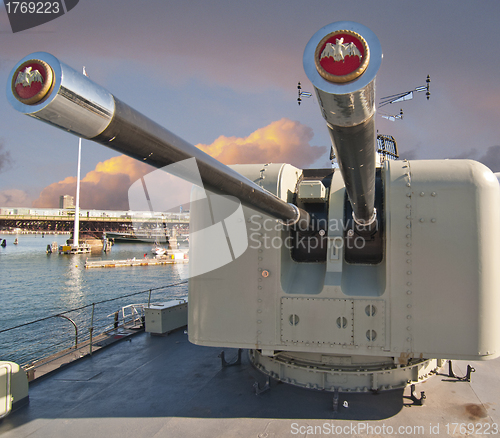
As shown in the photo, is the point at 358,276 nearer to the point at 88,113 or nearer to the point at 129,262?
the point at 88,113

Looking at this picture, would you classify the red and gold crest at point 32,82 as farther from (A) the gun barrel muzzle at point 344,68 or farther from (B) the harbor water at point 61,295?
(B) the harbor water at point 61,295

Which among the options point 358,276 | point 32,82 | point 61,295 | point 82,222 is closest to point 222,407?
point 358,276

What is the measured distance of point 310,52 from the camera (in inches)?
46.6

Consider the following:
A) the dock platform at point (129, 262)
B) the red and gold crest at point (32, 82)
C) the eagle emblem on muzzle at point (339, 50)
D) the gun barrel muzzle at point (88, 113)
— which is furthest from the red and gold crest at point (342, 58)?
the dock platform at point (129, 262)

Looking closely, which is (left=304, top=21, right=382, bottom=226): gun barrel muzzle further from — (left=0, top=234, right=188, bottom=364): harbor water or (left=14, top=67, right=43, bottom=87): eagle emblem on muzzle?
(left=0, top=234, right=188, bottom=364): harbor water

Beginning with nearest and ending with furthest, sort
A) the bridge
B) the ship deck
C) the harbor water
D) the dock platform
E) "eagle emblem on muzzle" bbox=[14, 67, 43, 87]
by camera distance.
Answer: "eagle emblem on muzzle" bbox=[14, 67, 43, 87]
the ship deck
the harbor water
the dock platform
the bridge

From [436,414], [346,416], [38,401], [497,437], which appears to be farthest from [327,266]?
[38,401]

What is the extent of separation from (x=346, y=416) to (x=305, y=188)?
2.61 metres

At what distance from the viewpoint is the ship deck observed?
12.3ft

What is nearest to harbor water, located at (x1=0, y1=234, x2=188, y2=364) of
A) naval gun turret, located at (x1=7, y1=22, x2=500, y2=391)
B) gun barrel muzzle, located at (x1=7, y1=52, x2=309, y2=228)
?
naval gun turret, located at (x1=7, y1=22, x2=500, y2=391)

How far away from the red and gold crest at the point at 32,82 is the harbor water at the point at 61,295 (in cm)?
1131

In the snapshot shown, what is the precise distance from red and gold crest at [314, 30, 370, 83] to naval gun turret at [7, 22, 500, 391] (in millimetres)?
1346

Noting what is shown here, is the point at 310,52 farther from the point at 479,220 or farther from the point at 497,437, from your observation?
Result: the point at 497,437

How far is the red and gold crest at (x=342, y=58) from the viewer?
3.80 ft
